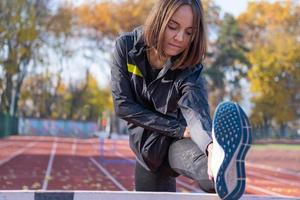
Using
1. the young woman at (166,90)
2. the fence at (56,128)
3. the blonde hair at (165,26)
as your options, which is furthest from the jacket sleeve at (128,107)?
the fence at (56,128)

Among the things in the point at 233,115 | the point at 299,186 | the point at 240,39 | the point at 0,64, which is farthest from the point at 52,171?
the point at 240,39

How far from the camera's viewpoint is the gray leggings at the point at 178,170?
81.7 inches

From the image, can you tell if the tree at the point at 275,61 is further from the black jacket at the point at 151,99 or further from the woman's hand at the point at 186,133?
the woman's hand at the point at 186,133

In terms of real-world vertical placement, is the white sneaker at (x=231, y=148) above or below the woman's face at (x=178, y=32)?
below

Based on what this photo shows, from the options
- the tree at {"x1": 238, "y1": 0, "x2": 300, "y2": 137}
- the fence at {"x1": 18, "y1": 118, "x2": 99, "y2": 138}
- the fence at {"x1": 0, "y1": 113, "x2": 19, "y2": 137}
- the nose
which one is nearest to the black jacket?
the nose

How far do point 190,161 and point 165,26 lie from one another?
1.76 ft

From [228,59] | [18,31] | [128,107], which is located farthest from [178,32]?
[228,59]

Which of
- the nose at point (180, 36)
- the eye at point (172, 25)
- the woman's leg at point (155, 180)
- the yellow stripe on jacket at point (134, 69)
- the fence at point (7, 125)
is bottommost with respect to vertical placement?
the fence at point (7, 125)

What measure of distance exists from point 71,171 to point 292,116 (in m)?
26.5

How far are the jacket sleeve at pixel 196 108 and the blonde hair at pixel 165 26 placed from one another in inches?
2.8

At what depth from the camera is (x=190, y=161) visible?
219 cm

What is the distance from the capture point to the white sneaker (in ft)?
5.72

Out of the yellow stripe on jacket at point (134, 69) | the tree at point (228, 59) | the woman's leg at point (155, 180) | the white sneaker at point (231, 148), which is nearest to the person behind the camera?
the white sneaker at point (231, 148)

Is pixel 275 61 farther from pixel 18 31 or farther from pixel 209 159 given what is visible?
pixel 209 159
